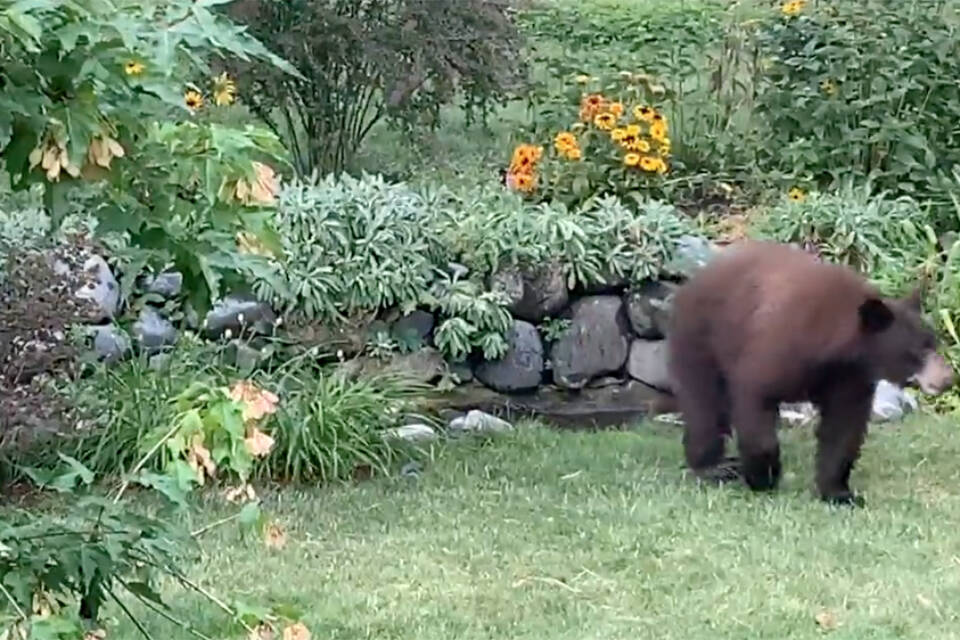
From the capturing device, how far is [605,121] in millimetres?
9430

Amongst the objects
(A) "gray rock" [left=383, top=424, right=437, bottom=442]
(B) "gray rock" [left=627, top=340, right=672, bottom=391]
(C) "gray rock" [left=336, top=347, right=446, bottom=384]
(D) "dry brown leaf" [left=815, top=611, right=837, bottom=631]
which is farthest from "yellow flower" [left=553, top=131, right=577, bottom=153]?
(D) "dry brown leaf" [left=815, top=611, right=837, bottom=631]

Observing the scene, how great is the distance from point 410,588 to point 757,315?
188 cm

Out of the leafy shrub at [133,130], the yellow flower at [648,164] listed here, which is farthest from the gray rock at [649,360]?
the leafy shrub at [133,130]

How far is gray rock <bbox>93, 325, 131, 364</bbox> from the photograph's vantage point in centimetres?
765

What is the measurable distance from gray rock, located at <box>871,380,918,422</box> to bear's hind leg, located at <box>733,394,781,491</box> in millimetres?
1460

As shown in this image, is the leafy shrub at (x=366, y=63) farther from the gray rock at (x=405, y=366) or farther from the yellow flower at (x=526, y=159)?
the gray rock at (x=405, y=366)

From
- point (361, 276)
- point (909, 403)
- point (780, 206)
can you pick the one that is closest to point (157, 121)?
point (361, 276)

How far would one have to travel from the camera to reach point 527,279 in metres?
8.40

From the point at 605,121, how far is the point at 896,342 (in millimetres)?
3520

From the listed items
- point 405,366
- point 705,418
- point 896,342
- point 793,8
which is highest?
point 793,8

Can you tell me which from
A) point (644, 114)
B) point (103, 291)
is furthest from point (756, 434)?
point (644, 114)

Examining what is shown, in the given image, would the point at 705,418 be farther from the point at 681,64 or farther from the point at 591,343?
the point at 681,64

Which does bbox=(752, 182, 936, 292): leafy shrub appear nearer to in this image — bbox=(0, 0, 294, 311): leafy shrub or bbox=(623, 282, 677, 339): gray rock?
bbox=(623, 282, 677, 339): gray rock

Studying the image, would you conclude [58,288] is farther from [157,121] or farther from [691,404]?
[157,121]
